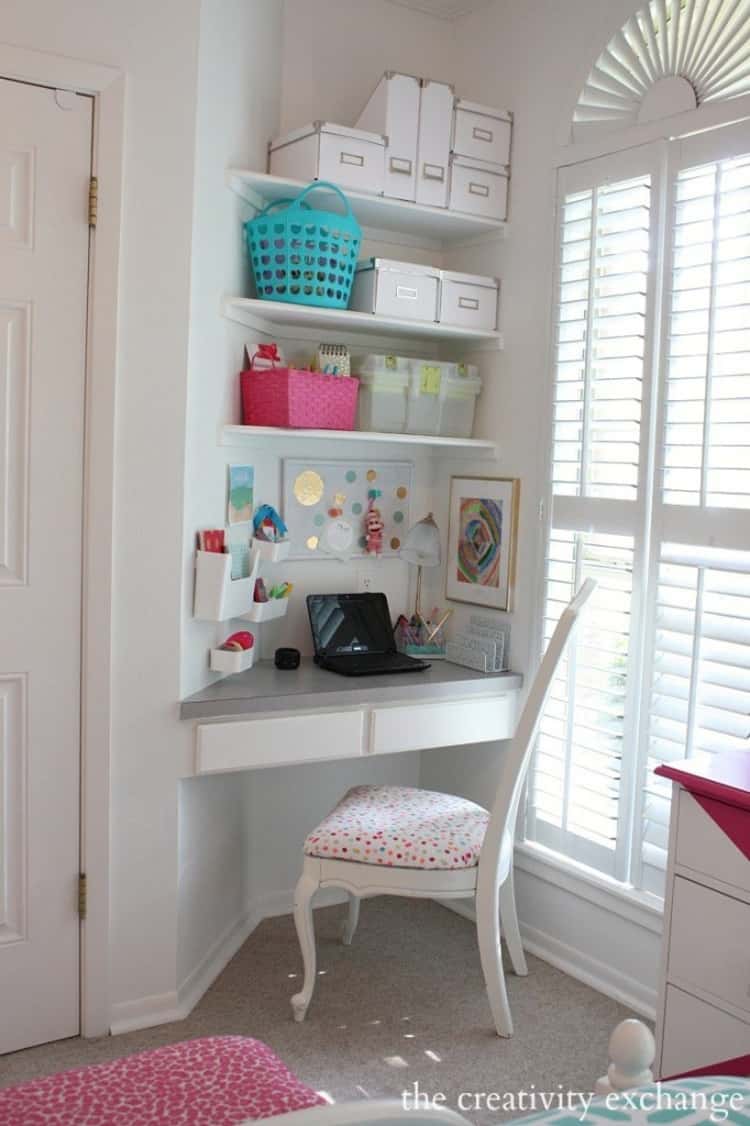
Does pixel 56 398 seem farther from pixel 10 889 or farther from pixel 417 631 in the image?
pixel 417 631

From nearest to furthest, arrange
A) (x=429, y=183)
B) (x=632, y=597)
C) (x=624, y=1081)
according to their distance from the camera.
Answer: (x=624, y=1081) → (x=632, y=597) → (x=429, y=183)

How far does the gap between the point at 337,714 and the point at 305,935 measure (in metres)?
0.55

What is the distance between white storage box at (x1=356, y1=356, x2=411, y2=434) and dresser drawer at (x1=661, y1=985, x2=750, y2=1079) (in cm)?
169

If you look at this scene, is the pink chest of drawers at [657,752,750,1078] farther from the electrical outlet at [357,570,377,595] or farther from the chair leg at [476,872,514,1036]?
the electrical outlet at [357,570,377,595]

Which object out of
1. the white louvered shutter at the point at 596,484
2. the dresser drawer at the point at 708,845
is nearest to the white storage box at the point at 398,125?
the white louvered shutter at the point at 596,484

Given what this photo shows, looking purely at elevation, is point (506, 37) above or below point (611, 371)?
above

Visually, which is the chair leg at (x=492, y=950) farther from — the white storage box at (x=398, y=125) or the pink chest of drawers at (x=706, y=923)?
the white storage box at (x=398, y=125)

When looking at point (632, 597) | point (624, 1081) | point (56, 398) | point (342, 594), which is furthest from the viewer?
point (342, 594)

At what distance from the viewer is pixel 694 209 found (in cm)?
253

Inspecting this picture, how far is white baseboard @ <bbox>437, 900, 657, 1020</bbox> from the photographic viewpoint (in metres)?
2.71

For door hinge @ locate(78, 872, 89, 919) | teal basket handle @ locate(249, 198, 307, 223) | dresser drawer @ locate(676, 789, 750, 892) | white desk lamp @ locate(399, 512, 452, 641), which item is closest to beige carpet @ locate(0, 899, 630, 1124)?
door hinge @ locate(78, 872, 89, 919)

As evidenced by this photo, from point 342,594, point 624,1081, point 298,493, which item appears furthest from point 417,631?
point 624,1081

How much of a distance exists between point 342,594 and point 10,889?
4.09ft

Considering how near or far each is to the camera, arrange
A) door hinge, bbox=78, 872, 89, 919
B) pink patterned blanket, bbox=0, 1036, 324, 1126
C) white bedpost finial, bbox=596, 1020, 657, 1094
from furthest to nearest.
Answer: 1. door hinge, bbox=78, 872, 89, 919
2. pink patterned blanket, bbox=0, 1036, 324, 1126
3. white bedpost finial, bbox=596, 1020, 657, 1094
